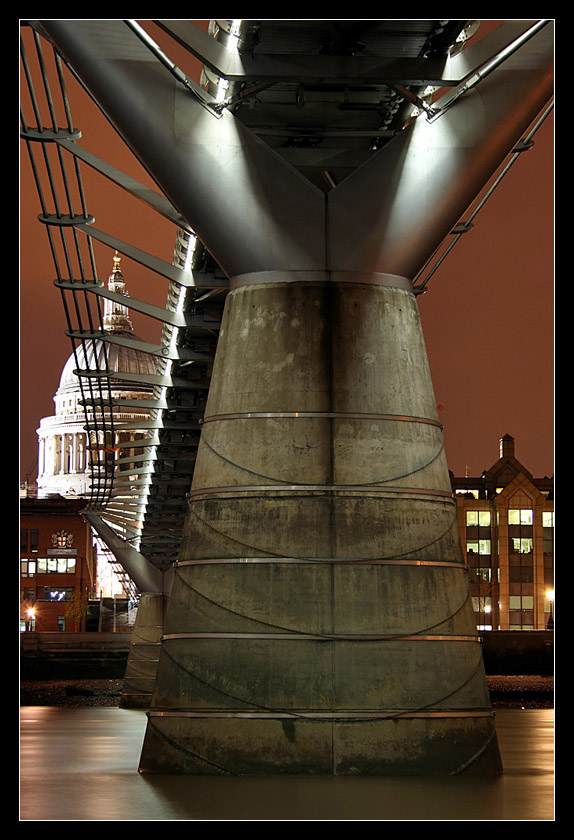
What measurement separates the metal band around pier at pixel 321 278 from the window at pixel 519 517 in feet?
297

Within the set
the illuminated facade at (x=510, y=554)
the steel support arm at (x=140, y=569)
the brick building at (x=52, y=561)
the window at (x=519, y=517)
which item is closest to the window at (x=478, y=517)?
the illuminated facade at (x=510, y=554)

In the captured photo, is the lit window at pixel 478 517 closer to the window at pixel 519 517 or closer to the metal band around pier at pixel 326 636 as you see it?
the window at pixel 519 517

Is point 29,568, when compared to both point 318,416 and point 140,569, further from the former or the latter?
point 318,416

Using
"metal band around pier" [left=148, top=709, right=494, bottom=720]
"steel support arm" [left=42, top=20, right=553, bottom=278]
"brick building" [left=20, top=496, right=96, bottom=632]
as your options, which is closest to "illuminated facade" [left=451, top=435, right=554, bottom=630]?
"brick building" [left=20, top=496, right=96, bottom=632]

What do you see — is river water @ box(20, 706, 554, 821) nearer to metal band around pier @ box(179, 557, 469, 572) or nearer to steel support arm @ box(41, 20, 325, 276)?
metal band around pier @ box(179, 557, 469, 572)

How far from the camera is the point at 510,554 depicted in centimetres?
10881

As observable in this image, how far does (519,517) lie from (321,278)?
91.2m

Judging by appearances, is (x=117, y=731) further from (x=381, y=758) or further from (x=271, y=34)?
(x=271, y=34)

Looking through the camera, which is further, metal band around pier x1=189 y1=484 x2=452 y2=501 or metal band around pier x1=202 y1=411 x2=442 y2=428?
metal band around pier x1=202 y1=411 x2=442 y2=428

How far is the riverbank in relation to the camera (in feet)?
196

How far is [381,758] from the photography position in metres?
18.2

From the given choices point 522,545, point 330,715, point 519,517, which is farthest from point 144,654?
point 519,517
